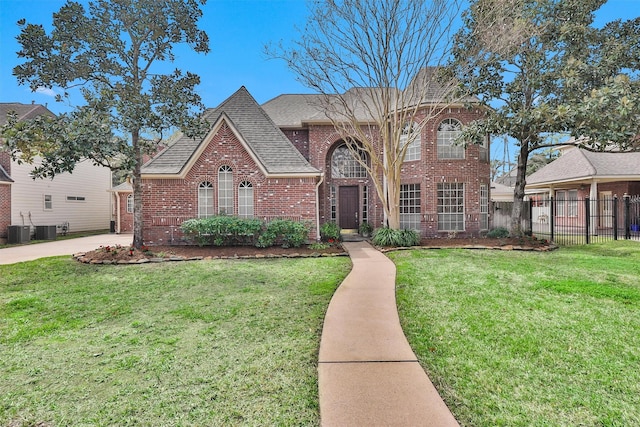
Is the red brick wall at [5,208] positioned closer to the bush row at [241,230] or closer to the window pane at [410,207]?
the bush row at [241,230]

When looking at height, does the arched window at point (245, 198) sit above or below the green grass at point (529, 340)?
above

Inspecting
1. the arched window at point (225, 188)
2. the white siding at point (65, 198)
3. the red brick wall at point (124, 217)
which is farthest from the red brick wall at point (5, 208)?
the arched window at point (225, 188)

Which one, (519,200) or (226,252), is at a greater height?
(519,200)

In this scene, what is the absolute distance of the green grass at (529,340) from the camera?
2.63 metres

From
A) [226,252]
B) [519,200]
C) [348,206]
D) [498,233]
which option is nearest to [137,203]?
[226,252]

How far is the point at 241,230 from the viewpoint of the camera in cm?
1120

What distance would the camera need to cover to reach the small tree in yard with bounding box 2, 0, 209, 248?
8.95 metres

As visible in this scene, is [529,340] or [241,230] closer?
[529,340]

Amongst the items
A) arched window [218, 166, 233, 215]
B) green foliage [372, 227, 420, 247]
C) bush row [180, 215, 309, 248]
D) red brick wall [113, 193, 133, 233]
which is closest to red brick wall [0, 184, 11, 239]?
red brick wall [113, 193, 133, 233]

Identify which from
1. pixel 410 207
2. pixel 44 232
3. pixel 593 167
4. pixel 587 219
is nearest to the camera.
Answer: pixel 587 219

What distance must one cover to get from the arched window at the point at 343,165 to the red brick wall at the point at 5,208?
1609cm

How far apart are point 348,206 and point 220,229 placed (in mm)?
7295

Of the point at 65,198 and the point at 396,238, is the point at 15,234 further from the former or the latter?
the point at 396,238

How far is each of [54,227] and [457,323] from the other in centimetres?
2089
